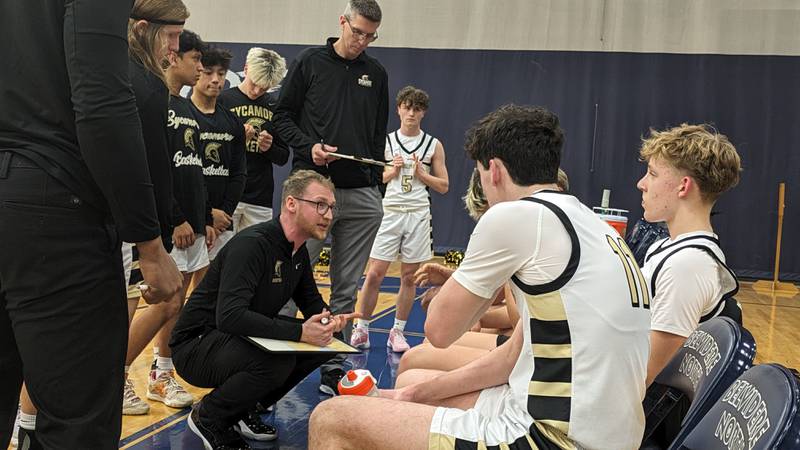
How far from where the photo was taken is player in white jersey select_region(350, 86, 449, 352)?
5.81 m

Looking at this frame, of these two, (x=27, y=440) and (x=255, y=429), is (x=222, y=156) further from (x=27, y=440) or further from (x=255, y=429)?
(x=27, y=440)

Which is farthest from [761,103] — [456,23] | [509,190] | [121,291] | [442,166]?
[121,291]

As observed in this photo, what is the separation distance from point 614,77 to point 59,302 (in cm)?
1014

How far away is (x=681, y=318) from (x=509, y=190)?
0.77 metres

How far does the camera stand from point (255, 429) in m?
3.50

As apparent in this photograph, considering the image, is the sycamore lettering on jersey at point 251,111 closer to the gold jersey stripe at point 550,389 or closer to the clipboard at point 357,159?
the clipboard at point 357,159

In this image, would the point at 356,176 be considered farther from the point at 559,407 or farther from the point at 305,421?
the point at 559,407

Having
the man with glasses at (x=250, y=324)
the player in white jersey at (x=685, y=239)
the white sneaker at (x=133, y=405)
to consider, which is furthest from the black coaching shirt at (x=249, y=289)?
the player in white jersey at (x=685, y=239)

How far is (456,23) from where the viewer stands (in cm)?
1134

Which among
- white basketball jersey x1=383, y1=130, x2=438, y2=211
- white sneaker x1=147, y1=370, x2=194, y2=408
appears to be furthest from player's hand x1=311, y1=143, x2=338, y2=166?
white basketball jersey x1=383, y1=130, x2=438, y2=211

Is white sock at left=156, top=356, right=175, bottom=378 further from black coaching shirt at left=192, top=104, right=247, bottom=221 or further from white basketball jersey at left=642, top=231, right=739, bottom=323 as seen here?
white basketball jersey at left=642, top=231, right=739, bottom=323

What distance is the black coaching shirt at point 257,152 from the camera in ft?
17.4

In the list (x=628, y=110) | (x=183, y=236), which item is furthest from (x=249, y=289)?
(x=628, y=110)

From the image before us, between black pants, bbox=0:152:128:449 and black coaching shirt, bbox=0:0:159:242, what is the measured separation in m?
0.05
